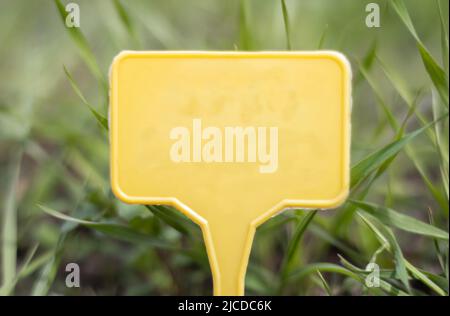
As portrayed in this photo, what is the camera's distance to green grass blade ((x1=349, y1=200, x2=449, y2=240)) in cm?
69

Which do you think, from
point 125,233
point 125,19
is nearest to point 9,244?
point 125,233

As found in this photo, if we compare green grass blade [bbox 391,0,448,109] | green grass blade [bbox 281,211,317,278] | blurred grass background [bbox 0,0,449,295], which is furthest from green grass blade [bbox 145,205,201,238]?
green grass blade [bbox 391,0,448,109]

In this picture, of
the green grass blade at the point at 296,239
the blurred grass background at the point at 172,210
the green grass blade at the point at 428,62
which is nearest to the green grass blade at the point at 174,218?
the blurred grass background at the point at 172,210

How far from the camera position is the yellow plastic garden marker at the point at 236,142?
2.04 ft

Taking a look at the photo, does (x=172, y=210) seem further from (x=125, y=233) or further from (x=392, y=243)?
(x=392, y=243)

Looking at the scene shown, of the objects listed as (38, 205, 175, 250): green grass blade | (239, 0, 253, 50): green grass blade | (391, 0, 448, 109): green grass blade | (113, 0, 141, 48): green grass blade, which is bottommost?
(38, 205, 175, 250): green grass blade

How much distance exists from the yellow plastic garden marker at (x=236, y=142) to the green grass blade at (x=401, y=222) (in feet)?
0.30

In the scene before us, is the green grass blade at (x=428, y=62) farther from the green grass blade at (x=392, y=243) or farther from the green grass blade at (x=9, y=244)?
the green grass blade at (x=9, y=244)

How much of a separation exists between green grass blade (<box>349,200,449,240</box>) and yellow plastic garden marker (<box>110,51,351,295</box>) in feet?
0.30

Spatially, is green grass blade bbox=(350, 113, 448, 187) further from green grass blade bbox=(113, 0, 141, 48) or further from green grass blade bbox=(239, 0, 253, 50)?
green grass blade bbox=(113, 0, 141, 48)

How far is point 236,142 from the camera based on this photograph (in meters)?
0.62

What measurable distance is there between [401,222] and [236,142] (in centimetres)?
22
